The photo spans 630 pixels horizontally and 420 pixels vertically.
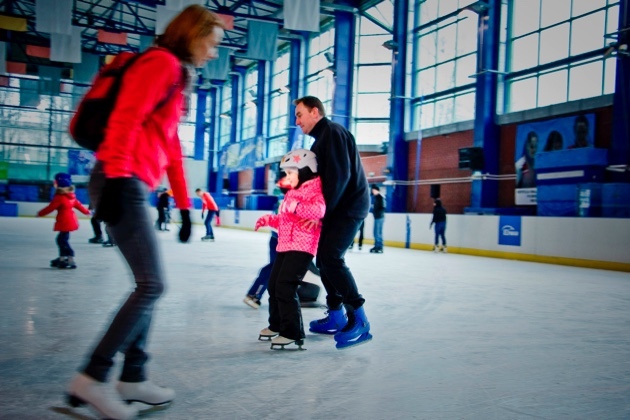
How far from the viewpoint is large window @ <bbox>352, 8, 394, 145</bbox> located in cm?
2330

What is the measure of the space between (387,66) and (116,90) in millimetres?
21922

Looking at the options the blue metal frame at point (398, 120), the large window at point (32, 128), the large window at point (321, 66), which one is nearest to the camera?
the blue metal frame at point (398, 120)

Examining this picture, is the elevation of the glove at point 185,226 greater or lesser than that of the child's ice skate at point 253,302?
greater

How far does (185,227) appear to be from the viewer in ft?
7.77

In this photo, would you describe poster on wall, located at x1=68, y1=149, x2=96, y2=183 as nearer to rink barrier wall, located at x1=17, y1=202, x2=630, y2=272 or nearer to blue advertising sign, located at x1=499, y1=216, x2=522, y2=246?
rink barrier wall, located at x1=17, y1=202, x2=630, y2=272

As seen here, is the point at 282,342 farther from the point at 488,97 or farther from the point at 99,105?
the point at 488,97

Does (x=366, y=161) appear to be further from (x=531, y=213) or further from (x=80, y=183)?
(x=80, y=183)

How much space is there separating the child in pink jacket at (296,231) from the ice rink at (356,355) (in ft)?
0.59

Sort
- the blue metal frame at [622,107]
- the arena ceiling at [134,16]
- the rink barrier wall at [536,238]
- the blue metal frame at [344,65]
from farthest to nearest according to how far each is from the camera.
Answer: the arena ceiling at [134,16]
the blue metal frame at [344,65]
the blue metal frame at [622,107]
the rink barrier wall at [536,238]

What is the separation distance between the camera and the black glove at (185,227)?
92.2 inches

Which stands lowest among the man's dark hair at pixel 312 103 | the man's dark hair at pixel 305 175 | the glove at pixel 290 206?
the glove at pixel 290 206

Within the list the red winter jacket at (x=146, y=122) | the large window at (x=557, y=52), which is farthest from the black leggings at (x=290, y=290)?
the large window at (x=557, y=52)

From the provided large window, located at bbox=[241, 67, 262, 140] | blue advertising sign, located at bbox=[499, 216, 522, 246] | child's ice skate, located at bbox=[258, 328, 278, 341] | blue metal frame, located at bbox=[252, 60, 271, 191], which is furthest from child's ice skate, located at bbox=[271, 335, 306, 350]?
large window, located at bbox=[241, 67, 262, 140]

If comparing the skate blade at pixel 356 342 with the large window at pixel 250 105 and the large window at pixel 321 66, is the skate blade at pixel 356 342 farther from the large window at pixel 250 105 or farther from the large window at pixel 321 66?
the large window at pixel 250 105
